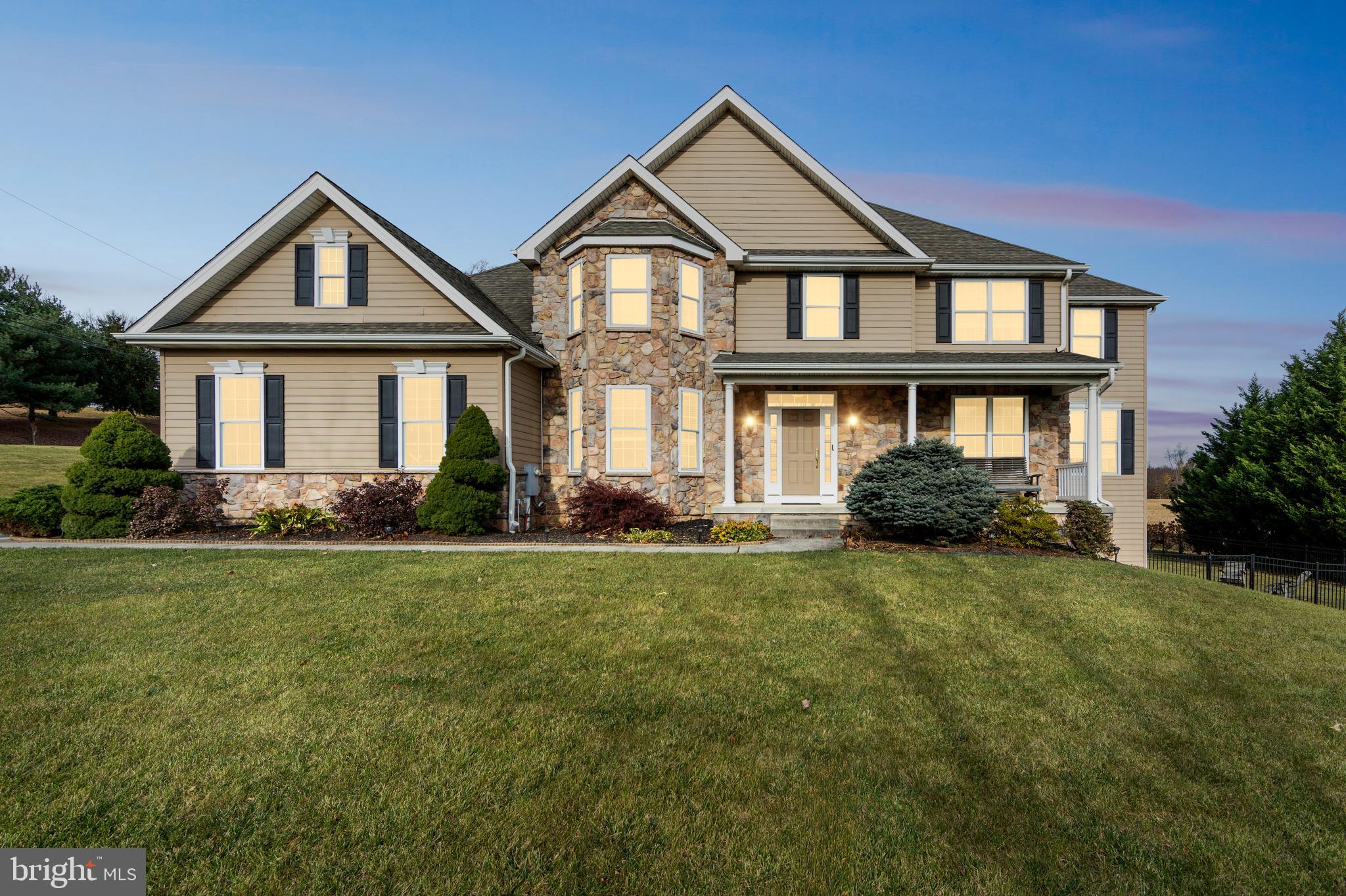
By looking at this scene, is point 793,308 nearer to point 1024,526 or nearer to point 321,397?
point 1024,526

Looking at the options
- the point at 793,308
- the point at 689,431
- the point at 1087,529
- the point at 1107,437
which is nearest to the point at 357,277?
the point at 689,431

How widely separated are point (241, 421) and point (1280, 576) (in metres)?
26.3

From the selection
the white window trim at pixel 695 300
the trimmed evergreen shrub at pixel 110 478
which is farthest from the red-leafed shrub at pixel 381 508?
the white window trim at pixel 695 300

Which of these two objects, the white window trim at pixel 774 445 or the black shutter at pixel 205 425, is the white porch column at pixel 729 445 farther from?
the black shutter at pixel 205 425

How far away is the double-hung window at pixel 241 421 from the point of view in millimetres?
14078

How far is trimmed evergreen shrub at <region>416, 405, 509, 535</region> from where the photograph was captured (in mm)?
12602

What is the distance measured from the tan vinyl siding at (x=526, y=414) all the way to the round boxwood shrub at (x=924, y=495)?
23.1 feet

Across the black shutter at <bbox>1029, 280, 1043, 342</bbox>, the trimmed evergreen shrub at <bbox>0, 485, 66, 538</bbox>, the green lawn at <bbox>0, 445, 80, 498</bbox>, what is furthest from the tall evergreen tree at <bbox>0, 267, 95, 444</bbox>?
the black shutter at <bbox>1029, 280, 1043, 342</bbox>

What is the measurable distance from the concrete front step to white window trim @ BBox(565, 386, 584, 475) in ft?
14.8

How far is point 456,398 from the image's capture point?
14008 mm

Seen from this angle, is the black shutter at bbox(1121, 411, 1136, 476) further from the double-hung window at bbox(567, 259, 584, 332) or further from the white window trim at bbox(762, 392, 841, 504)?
the double-hung window at bbox(567, 259, 584, 332)

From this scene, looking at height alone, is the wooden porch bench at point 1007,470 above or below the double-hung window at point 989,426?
below

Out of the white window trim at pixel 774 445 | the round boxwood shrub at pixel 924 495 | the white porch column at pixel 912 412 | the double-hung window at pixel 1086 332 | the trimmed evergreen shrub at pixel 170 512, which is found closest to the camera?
the round boxwood shrub at pixel 924 495

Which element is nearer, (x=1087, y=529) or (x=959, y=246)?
(x=1087, y=529)
